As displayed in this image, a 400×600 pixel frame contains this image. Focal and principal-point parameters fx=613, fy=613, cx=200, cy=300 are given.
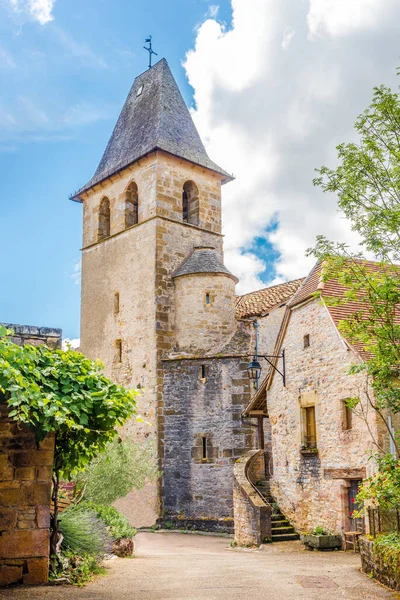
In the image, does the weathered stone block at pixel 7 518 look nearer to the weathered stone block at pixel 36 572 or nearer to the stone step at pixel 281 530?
the weathered stone block at pixel 36 572

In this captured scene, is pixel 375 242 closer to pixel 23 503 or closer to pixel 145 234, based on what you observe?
pixel 23 503

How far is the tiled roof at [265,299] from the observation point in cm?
2167

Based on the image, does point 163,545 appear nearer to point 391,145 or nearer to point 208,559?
point 208,559

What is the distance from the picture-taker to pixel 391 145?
9.14m

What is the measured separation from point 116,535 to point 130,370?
10966 millimetres

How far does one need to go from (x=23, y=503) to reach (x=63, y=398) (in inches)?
54.5

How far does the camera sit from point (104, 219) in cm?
2544

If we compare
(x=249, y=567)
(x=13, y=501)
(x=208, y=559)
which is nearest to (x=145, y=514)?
(x=208, y=559)

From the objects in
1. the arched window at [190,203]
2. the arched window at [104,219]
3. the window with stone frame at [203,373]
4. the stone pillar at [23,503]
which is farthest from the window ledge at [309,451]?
the arched window at [104,219]

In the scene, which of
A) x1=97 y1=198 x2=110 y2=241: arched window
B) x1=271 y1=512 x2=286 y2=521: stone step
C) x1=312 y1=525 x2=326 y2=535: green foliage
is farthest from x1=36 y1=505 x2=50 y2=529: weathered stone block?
x1=97 y1=198 x2=110 y2=241: arched window

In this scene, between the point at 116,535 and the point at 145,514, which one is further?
the point at 145,514

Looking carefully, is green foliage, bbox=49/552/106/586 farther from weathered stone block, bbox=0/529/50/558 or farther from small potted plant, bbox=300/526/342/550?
small potted plant, bbox=300/526/342/550

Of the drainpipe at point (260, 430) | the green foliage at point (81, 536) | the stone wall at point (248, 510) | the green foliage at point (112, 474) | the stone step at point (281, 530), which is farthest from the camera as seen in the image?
the drainpipe at point (260, 430)

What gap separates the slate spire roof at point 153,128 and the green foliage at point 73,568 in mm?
16882
